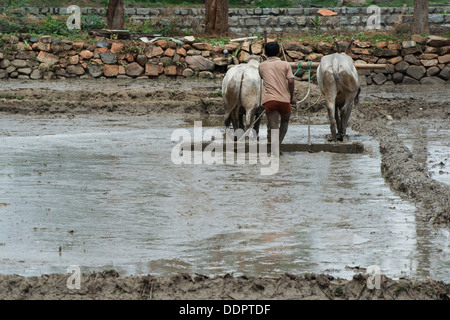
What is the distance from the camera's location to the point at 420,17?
85.4 feet

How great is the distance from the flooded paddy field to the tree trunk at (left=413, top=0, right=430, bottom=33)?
539 inches

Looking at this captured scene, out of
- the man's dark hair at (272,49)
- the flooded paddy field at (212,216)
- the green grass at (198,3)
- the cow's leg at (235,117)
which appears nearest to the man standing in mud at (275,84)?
the man's dark hair at (272,49)

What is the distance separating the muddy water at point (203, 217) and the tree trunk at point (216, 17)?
15.1 m

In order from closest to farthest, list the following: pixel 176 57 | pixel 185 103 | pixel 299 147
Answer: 1. pixel 299 147
2. pixel 185 103
3. pixel 176 57

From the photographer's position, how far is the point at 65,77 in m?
24.5

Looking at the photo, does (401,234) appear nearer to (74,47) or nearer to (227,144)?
(227,144)

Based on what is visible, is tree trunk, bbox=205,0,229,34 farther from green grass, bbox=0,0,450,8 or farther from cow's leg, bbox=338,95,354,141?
cow's leg, bbox=338,95,354,141

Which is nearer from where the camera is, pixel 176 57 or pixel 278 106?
pixel 278 106

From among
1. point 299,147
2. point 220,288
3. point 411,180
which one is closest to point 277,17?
point 299,147

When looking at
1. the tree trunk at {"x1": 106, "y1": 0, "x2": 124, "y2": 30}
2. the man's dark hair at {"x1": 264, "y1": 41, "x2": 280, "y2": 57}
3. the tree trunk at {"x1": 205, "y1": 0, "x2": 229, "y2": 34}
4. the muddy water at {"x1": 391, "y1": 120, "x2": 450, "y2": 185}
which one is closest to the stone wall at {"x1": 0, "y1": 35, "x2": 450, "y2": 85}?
the tree trunk at {"x1": 205, "y1": 0, "x2": 229, "y2": 34}

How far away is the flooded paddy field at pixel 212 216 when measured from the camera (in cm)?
577

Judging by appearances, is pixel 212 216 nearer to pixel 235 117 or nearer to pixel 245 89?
pixel 245 89

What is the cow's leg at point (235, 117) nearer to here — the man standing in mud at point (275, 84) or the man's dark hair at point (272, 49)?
the man standing in mud at point (275, 84)

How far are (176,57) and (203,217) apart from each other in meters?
17.4
